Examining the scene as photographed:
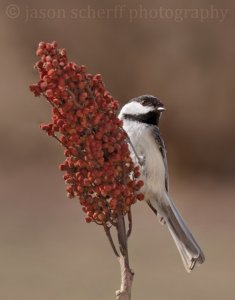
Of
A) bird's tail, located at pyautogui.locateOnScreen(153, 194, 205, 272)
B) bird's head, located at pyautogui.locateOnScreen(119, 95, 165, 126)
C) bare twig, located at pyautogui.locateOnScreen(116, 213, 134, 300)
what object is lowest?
Answer: bird's tail, located at pyautogui.locateOnScreen(153, 194, 205, 272)

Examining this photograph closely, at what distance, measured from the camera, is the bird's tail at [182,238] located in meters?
2.31

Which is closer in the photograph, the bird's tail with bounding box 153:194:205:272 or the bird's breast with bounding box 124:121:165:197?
the bird's tail with bounding box 153:194:205:272

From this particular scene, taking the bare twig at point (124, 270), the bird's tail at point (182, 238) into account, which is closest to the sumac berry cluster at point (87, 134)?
the bare twig at point (124, 270)

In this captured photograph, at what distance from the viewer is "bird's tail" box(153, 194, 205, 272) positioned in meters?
2.31

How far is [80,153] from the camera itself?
192 cm

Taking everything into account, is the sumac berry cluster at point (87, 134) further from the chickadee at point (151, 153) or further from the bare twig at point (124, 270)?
the chickadee at point (151, 153)

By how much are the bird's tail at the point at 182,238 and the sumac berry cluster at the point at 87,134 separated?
1.35 feet

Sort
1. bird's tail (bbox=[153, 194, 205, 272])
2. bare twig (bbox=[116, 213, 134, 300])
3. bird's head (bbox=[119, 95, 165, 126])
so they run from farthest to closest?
bird's head (bbox=[119, 95, 165, 126]), bird's tail (bbox=[153, 194, 205, 272]), bare twig (bbox=[116, 213, 134, 300])

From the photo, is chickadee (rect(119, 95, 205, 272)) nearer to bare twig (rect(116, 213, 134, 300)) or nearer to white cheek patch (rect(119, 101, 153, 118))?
white cheek patch (rect(119, 101, 153, 118))

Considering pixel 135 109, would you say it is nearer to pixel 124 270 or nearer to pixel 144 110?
pixel 144 110

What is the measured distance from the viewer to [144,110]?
2604 millimetres

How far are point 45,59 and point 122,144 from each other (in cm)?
28

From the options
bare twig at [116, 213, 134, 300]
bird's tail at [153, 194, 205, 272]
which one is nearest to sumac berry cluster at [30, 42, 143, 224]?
bare twig at [116, 213, 134, 300]

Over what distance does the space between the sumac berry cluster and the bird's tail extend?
1.35ft
